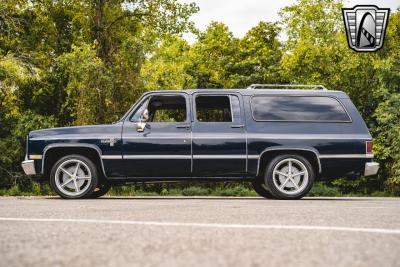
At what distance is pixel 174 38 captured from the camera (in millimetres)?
27047

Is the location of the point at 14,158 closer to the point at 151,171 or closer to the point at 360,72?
the point at 151,171

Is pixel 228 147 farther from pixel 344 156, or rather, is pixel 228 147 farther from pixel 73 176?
pixel 73 176

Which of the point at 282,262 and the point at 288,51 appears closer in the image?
the point at 282,262

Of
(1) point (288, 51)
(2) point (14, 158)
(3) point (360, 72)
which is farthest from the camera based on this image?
(1) point (288, 51)

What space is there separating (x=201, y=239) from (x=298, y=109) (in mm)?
5924

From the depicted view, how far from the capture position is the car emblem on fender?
23.7 m

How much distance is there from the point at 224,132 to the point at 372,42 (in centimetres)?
2276

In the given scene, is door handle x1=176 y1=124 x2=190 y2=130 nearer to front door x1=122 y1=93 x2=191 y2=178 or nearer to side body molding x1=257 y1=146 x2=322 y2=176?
front door x1=122 y1=93 x2=191 y2=178

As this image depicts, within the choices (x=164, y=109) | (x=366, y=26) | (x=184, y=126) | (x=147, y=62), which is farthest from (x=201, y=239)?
(x=366, y=26)

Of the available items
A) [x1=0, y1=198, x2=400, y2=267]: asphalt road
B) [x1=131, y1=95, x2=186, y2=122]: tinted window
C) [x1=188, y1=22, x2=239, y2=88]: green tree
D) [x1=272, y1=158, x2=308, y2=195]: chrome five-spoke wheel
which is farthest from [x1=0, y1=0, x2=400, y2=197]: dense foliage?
[x1=0, y1=198, x2=400, y2=267]: asphalt road

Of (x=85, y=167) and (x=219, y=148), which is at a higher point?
(x=219, y=148)

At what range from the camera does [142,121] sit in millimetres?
9406

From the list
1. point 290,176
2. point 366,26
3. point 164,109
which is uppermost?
point 366,26

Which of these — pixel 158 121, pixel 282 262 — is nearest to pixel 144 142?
pixel 158 121
